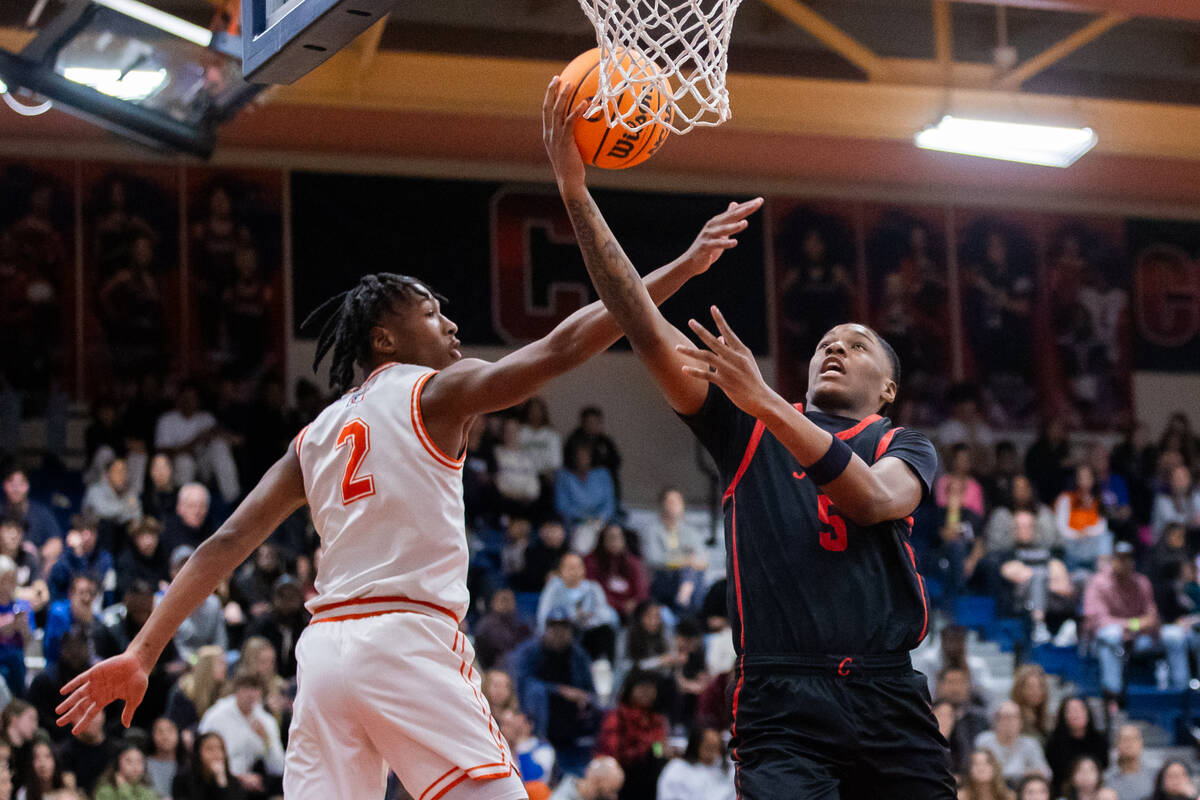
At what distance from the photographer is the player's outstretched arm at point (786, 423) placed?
3.91 metres

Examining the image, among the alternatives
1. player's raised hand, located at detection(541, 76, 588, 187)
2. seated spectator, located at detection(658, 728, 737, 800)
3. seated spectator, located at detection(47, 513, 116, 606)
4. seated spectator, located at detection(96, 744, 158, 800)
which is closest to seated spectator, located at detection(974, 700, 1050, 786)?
seated spectator, located at detection(658, 728, 737, 800)

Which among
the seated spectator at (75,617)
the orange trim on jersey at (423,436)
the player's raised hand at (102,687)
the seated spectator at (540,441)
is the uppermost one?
the seated spectator at (540,441)

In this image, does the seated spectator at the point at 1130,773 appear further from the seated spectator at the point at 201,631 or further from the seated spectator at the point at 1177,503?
the seated spectator at the point at 201,631

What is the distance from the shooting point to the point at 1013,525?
14758 millimetres

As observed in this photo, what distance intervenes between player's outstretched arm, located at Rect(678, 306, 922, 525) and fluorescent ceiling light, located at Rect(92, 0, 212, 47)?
19.4 ft

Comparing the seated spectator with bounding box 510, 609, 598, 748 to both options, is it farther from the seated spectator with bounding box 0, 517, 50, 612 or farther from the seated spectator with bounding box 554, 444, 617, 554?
the seated spectator with bounding box 0, 517, 50, 612

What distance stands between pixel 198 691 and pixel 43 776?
4.06ft

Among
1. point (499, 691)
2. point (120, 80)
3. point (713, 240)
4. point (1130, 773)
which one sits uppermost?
point (120, 80)

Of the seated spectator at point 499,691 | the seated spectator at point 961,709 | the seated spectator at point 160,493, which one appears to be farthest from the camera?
the seated spectator at point 160,493

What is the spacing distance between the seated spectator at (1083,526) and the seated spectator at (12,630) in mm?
9441

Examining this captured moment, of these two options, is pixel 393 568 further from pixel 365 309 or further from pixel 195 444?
pixel 195 444

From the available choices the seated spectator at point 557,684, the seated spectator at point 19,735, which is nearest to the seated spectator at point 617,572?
the seated spectator at point 557,684

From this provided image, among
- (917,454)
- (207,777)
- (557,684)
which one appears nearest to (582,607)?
(557,684)

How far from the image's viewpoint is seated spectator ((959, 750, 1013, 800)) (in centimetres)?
1094
